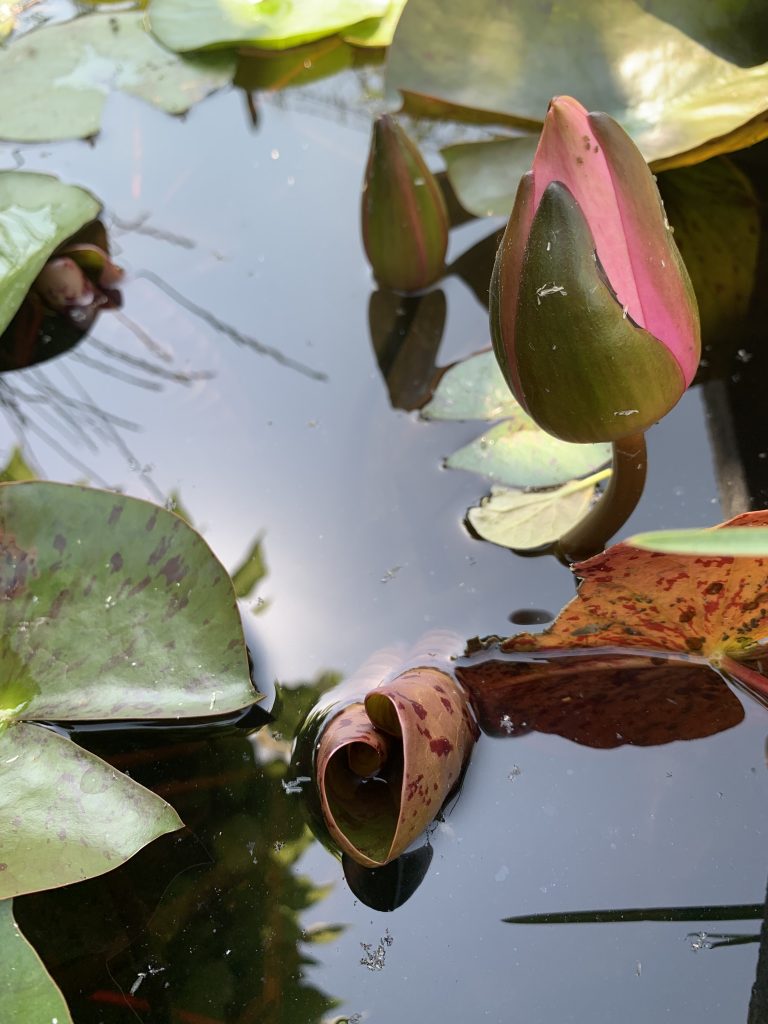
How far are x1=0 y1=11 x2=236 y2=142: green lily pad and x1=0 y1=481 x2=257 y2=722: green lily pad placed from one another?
873 millimetres

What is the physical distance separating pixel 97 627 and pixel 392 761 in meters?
0.31

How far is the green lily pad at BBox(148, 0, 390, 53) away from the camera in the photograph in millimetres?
1485

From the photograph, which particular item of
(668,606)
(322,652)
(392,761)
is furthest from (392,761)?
(668,606)

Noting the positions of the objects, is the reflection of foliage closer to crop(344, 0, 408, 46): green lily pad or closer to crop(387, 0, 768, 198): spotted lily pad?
crop(387, 0, 768, 198): spotted lily pad

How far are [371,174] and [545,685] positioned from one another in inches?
26.2

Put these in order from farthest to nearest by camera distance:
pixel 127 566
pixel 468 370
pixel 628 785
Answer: pixel 468 370 → pixel 127 566 → pixel 628 785

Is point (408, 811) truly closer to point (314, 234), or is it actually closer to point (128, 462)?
point (128, 462)

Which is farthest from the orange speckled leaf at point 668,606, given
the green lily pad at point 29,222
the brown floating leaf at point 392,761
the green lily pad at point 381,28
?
the green lily pad at point 381,28

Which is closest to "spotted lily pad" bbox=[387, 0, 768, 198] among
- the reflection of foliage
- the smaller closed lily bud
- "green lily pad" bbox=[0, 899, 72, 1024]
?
the smaller closed lily bud

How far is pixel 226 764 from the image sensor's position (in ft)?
2.82

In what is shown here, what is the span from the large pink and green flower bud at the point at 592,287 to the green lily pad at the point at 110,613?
37cm

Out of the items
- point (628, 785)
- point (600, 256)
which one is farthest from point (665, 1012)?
point (600, 256)

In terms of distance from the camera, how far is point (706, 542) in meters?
0.47

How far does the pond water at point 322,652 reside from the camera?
715 mm
